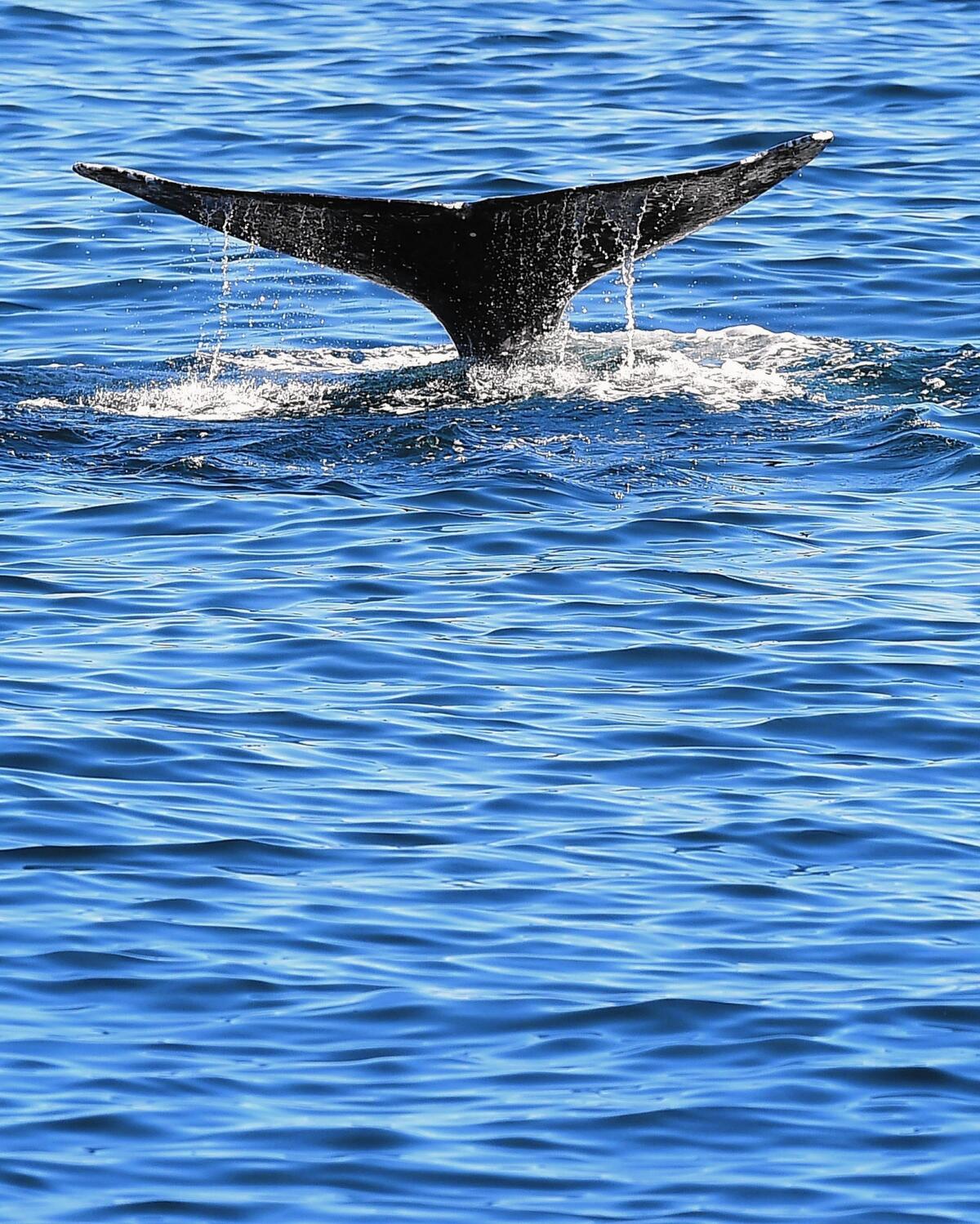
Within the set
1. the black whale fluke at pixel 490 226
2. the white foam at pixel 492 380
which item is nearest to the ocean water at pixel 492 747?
the white foam at pixel 492 380

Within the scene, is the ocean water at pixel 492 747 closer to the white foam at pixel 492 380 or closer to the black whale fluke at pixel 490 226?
the white foam at pixel 492 380

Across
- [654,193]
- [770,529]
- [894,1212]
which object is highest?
[654,193]

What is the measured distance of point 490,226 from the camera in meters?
11.5

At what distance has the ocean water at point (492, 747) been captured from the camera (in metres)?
5.90

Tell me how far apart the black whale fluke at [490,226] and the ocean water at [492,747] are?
55cm

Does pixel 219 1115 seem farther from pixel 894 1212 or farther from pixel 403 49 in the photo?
pixel 403 49

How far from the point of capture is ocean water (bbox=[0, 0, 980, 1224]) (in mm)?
5898

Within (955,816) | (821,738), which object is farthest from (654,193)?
(955,816)

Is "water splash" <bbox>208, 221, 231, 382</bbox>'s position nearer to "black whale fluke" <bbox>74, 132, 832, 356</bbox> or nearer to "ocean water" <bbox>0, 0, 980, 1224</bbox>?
"ocean water" <bbox>0, 0, 980, 1224</bbox>

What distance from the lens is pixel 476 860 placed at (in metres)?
7.43

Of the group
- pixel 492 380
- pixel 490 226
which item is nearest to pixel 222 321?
pixel 492 380

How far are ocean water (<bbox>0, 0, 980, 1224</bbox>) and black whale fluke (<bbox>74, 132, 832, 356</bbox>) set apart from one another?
55cm

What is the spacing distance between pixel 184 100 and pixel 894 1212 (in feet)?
58.6

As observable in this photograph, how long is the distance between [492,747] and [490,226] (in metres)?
3.84
